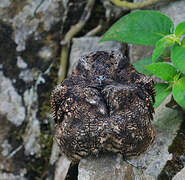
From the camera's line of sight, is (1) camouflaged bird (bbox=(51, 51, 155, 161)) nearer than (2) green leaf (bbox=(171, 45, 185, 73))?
Yes

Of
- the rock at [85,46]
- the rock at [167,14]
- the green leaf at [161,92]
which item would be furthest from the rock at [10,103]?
the green leaf at [161,92]

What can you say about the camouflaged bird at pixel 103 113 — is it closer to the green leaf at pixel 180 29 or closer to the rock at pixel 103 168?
the rock at pixel 103 168

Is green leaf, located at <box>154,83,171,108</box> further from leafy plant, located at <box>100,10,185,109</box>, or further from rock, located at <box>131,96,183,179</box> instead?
rock, located at <box>131,96,183,179</box>

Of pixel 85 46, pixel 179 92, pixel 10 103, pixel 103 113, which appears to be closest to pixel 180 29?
pixel 179 92

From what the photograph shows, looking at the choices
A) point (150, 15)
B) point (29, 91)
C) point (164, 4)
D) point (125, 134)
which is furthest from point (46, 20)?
point (125, 134)

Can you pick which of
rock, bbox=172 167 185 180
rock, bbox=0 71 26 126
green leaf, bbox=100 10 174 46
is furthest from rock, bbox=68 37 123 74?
rock, bbox=172 167 185 180
